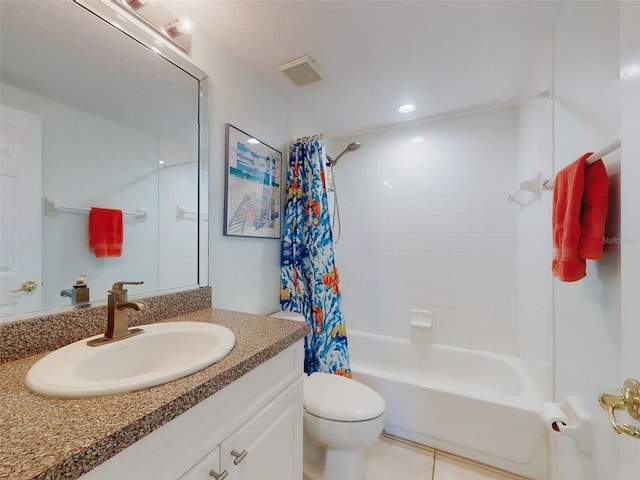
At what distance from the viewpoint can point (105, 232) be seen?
3.08 feet

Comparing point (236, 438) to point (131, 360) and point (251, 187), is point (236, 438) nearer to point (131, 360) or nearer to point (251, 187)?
point (131, 360)

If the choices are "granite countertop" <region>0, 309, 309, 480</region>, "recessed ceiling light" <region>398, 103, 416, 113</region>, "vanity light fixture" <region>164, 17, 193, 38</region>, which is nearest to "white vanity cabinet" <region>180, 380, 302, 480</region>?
"granite countertop" <region>0, 309, 309, 480</region>

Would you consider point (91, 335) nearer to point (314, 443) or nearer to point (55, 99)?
point (55, 99)

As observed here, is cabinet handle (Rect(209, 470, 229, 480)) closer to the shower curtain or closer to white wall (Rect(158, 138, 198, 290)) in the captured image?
white wall (Rect(158, 138, 198, 290))

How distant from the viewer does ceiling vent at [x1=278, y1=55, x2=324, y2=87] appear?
1491 millimetres

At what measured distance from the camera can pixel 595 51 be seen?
920mm

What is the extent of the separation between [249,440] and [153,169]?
1.05m

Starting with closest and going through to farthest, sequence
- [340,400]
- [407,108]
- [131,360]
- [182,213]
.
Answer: [131,360] → [182,213] → [340,400] → [407,108]

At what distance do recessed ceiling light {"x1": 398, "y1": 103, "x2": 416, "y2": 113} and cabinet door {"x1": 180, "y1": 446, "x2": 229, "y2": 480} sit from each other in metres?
2.18

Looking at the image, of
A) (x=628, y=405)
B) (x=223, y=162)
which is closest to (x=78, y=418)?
(x=628, y=405)

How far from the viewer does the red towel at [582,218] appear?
79cm

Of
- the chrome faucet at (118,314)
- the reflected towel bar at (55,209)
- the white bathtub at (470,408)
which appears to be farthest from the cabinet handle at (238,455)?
the white bathtub at (470,408)

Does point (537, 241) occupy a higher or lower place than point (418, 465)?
higher

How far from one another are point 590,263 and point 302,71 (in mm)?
1632
